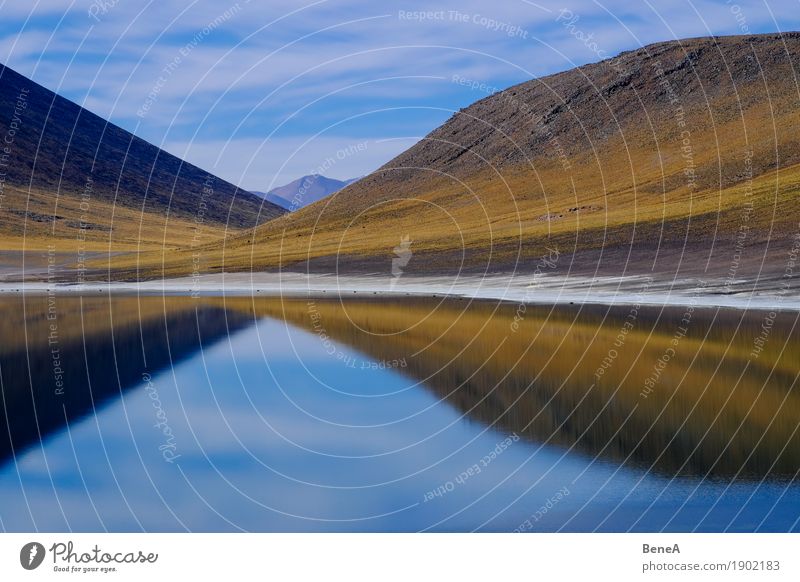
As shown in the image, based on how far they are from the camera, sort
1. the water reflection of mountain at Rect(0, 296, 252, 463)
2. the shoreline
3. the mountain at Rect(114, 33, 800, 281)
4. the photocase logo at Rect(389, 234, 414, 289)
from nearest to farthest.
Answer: the water reflection of mountain at Rect(0, 296, 252, 463)
the shoreline
the mountain at Rect(114, 33, 800, 281)
the photocase logo at Rect(389, 234, 414, 289)

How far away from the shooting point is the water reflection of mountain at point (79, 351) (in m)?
27.2

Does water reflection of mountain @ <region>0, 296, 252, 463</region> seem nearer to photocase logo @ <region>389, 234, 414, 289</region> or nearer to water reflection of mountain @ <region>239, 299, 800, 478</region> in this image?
water reflection of mountain @ <region>239, 299, 800, 478</region>

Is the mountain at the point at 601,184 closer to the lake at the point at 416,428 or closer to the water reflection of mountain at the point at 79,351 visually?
the lake at the point at 416,428

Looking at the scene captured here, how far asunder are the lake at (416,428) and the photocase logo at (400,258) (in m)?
36.4

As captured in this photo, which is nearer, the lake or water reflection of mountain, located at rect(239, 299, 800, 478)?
the lake

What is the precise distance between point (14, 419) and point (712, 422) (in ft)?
51.7

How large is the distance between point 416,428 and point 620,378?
6.80 meters

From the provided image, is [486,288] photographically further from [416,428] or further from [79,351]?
[416,428]

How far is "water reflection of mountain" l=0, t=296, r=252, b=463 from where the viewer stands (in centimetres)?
2717
